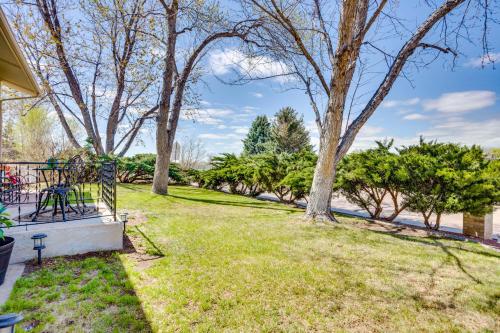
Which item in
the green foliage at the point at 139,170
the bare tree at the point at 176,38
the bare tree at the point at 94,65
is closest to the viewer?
the bare tree at the point at 176,38

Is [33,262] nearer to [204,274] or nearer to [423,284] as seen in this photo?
[204,274]

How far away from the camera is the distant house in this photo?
3.52 m

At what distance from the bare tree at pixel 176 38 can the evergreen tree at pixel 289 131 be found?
47.8ft

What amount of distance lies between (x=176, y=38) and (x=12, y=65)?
6.13 meters

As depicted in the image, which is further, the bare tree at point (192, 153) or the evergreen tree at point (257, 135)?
the evergreen tree at point (257, 135)

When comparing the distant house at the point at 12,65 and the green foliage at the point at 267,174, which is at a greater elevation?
the distant house at the point at 12,65

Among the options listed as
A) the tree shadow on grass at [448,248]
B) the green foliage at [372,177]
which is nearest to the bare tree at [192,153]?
the green foliage at [372,177]

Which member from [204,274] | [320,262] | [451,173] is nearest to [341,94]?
[451,173]

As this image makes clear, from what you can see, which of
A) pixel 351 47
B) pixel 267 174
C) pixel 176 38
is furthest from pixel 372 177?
pixel 176 38

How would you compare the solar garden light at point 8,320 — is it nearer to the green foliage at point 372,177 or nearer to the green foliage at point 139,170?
the green foliage at point 372,177

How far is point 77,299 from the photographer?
102 inches

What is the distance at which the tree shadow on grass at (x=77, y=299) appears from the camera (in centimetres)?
220

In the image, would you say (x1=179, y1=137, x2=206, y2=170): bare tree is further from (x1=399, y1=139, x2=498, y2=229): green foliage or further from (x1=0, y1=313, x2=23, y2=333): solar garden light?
(x1=0, y1=313, x2=23, y2=333): solar garden light

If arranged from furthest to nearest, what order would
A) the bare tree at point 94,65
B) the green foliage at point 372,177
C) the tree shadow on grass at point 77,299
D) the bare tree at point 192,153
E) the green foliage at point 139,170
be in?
1. the bare tree at point 192,153
2. the green foliage at point 139,170
3. the bare tree at point 94,65
4. the green foliage at point 372,177
5. the tree shadow on grass at point 77,299
